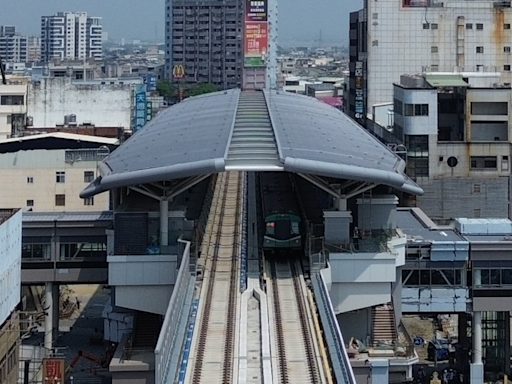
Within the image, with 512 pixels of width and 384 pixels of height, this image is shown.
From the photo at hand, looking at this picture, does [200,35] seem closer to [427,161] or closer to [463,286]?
[427,161]

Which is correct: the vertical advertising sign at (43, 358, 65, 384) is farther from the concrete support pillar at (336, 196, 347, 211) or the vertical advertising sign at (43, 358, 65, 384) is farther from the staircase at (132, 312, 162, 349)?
the concrete support pillar at (336, 196, 347, 211)

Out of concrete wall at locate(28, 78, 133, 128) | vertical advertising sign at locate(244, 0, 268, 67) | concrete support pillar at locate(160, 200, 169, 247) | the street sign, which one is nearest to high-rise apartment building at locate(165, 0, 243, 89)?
the street sign

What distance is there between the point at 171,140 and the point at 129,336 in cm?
543

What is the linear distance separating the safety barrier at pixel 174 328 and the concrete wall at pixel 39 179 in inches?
678

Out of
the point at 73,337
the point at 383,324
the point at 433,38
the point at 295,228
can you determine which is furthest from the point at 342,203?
the point at 433,38

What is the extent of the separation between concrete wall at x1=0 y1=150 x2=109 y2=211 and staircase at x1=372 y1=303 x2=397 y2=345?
16596 millimetres

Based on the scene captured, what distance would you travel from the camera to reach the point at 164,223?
84.6 feet

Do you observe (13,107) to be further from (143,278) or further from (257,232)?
(143,278)

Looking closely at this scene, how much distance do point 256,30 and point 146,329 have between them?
44.6 metres

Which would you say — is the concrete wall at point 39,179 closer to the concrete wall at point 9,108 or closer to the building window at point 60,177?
the building window at point 60,177

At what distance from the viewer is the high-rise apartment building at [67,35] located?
571ft

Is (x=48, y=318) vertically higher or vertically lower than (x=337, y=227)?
lower

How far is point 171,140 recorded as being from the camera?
28.5m

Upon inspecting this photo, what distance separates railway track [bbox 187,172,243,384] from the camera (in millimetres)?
18750
